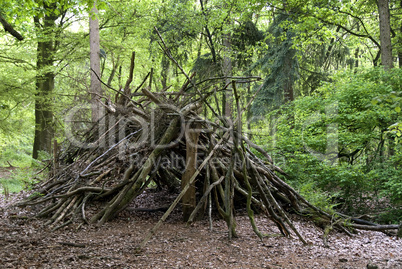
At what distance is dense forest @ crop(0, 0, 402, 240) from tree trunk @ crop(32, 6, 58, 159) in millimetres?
55

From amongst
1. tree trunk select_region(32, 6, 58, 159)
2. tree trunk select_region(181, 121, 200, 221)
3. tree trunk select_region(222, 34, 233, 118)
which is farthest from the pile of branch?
tree trunk select_region(32, 6, 58, 159)

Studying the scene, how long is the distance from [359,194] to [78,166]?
18.7 feet

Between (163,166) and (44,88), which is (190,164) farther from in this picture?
(44,88)

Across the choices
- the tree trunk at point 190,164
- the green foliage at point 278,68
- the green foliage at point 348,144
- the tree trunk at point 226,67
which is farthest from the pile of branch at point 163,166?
the tree trunk at point 226,67

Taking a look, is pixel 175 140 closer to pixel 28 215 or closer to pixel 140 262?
pixel 140 262

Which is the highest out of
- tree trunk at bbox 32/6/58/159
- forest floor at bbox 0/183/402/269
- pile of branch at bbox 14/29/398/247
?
tree trunk at bbox 32/6/58/159

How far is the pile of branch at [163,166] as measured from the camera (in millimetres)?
4746

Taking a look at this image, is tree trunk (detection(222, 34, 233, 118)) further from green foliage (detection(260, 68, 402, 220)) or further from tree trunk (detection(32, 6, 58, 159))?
tree trunk (detection(32, 6, 58, 159))

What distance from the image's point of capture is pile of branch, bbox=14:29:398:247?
4746mm

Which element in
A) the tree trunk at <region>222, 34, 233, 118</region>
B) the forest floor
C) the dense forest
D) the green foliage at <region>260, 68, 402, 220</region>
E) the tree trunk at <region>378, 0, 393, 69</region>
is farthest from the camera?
the tree trunk at <region>222, 34, 233, 118</region>

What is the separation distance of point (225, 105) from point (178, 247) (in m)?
9.16

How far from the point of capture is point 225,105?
12484mm

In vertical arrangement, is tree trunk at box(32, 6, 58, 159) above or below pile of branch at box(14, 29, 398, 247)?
above

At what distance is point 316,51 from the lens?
12.6 m
